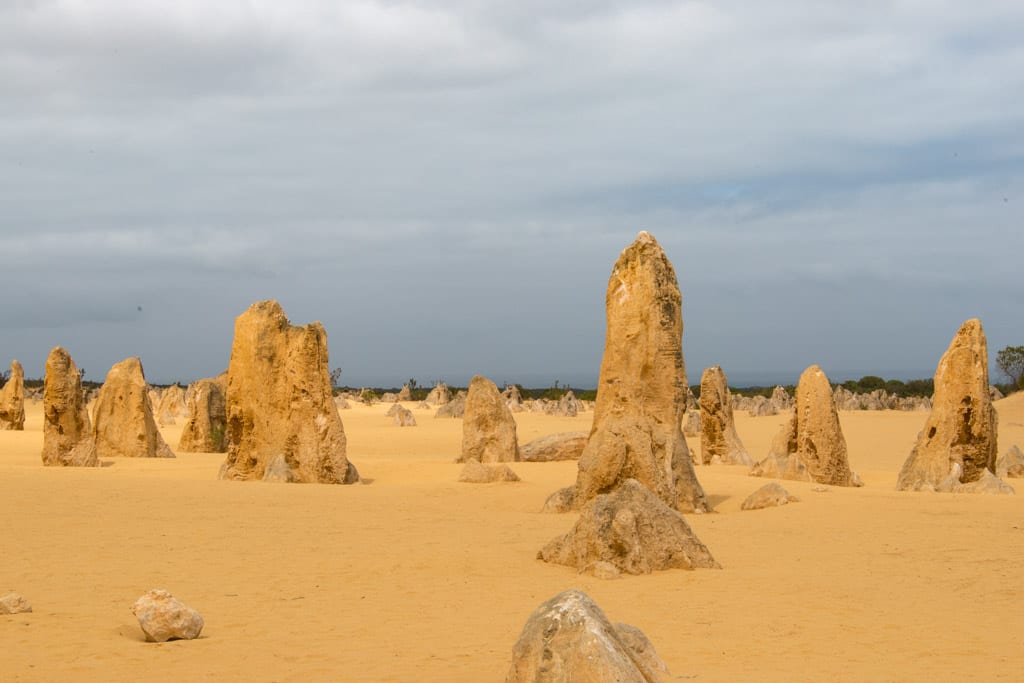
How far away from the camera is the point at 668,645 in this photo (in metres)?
6.79

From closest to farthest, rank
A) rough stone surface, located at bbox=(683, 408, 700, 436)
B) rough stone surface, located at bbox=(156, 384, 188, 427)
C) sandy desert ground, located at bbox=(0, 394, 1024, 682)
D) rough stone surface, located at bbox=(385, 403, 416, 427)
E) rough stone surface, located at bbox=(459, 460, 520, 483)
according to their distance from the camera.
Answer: sandy desert ground, located at bbox=(0, 394, 1024, 682) → rough stone surface, located at bbox=(459, 460, 520, 483) → rough stone surface, located at bbox=(683, 408, 700, 436) → rough stone surface, located at bbox=(385, 403, 416, 427) → rough stone surface, located at bbox=(156, 384, 188, 427)

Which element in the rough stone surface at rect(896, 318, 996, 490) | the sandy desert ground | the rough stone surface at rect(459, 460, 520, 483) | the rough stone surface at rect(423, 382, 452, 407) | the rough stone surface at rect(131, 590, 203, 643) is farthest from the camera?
the rough stone surface at rect(423, 382, 452, 407)

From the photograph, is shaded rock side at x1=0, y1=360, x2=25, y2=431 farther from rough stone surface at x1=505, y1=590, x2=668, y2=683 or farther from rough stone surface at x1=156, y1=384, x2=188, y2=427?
rough stone surface at x1=505, y1=590, x2=668, y2=683

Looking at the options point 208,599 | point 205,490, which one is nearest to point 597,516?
point 208,599

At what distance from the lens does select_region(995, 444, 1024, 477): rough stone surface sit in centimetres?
1959

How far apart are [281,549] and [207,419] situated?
16.0 metres

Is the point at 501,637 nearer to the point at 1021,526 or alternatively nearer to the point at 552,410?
the point at 1021,526

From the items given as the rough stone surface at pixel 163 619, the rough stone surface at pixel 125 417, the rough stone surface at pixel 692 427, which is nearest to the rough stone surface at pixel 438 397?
the rough stone surface at pixel 692 427

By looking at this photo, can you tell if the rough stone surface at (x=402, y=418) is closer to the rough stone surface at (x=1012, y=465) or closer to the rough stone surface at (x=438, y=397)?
the rough stone surface at (x=438, y=397)

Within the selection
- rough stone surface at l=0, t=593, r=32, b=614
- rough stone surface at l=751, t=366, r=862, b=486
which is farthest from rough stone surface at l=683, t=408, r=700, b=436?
rough stone surface at l=0, t=593, r=32, b=614

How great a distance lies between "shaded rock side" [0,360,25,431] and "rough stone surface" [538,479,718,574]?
Result: 26837 millimetres

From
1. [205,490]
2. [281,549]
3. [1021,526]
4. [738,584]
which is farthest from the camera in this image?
[205,490]

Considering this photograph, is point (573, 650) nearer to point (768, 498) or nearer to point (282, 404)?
point (768, 498)

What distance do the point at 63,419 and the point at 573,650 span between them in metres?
16.7
